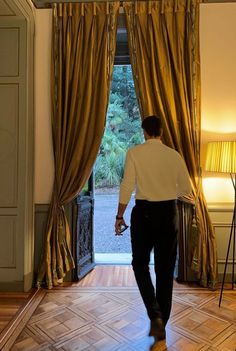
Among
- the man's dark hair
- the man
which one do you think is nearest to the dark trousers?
the man

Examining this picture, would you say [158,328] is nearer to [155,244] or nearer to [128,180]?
[155,244]

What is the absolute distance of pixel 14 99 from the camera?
119 inches

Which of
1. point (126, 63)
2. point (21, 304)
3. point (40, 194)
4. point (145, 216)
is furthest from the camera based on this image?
point (126, 63)

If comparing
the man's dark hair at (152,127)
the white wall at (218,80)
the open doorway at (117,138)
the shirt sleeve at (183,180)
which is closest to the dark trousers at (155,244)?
the shirt sleeve at (183,180)

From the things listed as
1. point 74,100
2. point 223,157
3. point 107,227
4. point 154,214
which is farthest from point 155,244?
Result: point 107,227

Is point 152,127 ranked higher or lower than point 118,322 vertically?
higher

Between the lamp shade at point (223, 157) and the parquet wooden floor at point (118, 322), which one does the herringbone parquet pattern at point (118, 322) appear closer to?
the parquet wooden floor at point (118, 322)

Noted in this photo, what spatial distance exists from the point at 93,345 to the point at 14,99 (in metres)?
2.27

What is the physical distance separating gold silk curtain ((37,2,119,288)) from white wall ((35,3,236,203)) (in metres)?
0.14

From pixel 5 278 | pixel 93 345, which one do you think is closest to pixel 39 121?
pixel 5 278

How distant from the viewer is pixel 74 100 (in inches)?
122

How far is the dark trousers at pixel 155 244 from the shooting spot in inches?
79.1

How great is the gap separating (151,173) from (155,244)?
0.47 meters

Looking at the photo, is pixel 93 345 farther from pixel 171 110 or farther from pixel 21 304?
pixel 171 110
